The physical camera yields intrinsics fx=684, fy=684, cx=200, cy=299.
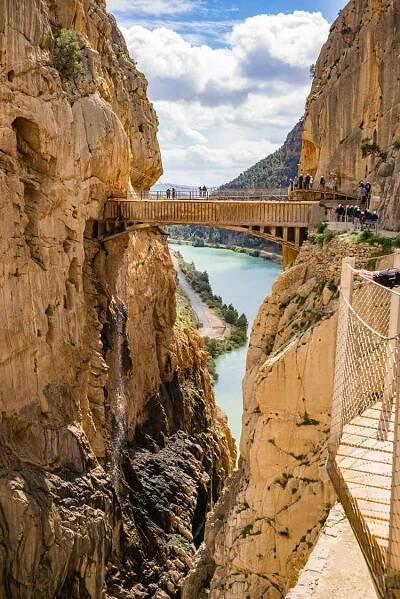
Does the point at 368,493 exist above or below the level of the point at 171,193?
below

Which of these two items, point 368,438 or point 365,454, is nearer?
point 365,454

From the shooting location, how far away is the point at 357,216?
15.0 metres

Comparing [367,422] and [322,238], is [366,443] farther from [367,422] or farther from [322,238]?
[322,238]

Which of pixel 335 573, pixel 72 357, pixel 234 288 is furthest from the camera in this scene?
pixel 234 288

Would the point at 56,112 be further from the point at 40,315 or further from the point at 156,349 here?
the point at 156,349

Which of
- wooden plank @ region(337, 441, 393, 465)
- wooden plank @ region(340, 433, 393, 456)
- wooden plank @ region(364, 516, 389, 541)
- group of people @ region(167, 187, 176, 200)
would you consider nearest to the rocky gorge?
group of people @ region(167, 187, 176, 200)

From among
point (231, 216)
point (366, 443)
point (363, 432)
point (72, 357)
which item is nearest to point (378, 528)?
point (366, 443)

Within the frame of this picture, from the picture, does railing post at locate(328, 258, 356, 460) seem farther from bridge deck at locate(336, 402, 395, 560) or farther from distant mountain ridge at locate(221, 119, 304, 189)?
distant mountain ridge at locate(221, 119, 304, 189)

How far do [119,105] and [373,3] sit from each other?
41.4 ft

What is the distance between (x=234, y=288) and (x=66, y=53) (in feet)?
224

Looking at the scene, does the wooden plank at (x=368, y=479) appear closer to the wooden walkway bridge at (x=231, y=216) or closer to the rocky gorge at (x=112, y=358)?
the rocky gorge at (x=112, y=358)

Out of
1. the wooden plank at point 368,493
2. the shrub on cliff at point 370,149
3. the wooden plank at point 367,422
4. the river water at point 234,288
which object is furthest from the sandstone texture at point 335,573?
the river water at point 234,288

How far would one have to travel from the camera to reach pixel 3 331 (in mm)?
19594

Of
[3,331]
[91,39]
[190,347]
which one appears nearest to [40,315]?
[3,331]
